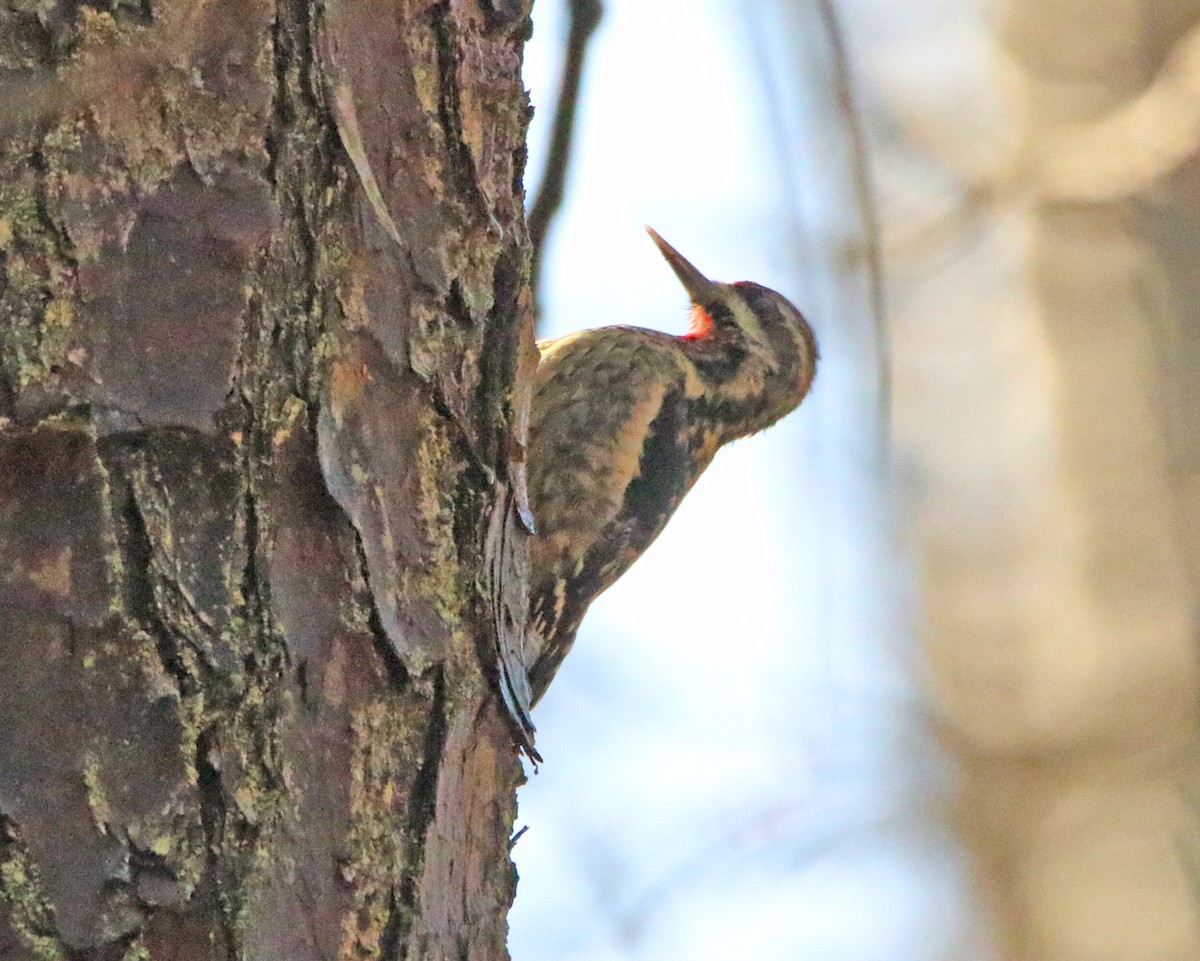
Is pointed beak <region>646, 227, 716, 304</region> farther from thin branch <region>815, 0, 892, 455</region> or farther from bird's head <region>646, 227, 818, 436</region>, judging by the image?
thin branch <region>815, 0, 892, 455</region>

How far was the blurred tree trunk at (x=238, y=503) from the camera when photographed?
158 cm

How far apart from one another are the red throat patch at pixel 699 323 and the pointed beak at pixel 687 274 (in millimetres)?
23

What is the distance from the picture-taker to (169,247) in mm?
1659

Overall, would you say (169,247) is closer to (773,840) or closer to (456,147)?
(456,147)

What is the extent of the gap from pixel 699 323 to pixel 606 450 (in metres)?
0.84

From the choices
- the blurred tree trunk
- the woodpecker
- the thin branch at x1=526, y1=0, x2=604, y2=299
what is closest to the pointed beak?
the woodpecker

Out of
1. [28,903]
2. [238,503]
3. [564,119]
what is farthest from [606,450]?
[28,903]

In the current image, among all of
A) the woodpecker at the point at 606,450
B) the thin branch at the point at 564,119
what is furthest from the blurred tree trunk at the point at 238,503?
the woodpecker at the point at 606,450

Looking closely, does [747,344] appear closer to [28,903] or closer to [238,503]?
[238,503]

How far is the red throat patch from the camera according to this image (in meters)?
3.95

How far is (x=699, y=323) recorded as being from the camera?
3988 mm

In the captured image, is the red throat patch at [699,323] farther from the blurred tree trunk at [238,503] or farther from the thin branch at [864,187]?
the blurred tree trunk at [238,503]

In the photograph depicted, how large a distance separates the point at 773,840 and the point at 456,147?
416 cm

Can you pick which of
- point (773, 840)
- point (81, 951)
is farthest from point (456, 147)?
point (773, 840)
